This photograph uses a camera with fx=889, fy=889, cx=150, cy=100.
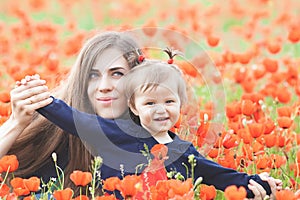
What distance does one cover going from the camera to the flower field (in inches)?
132

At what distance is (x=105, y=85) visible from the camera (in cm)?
363

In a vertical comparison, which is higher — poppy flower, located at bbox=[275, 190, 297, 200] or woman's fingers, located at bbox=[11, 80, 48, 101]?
woman's fingers, located at bbox=[11, 80, 48, 101]

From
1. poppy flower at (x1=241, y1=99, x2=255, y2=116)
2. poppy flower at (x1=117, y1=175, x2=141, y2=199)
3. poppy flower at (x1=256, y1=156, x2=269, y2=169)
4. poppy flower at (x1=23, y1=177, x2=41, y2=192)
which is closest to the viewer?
poppy flower at (x1=117, y1=175, x2=141, y2=199)

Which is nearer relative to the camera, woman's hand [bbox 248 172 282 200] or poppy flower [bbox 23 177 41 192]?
poppy flower [bbox 23 177 41 192]

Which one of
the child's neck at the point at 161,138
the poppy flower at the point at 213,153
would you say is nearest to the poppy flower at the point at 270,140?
the poppy flower at the point at 213,153

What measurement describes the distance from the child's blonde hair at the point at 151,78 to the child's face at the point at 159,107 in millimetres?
25

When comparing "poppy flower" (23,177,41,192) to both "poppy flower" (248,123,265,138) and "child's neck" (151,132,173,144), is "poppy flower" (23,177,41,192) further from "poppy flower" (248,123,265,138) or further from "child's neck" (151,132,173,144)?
"poppy flower" (248,123,265,138)

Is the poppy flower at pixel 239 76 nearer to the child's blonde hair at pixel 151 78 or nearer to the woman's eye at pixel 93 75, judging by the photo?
the woman's eye at pixel 93 75

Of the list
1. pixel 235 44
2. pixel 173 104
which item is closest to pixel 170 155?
pixel 173 104

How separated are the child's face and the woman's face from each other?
0.22 meters

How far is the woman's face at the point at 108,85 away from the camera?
358cm

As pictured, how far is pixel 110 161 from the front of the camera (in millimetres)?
3539

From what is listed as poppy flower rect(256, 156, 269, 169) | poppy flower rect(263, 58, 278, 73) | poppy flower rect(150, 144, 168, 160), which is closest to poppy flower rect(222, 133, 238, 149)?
poppy flower rect(256, 156, 269, 169)

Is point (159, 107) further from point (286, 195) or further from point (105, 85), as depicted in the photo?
point (286, 195)
